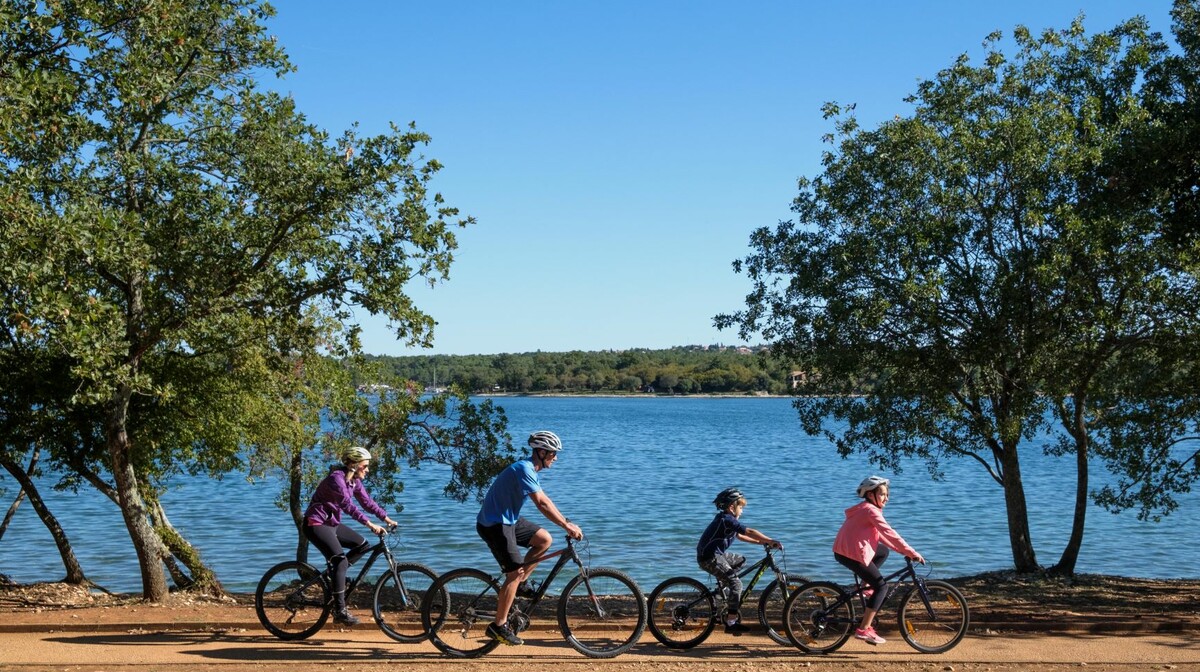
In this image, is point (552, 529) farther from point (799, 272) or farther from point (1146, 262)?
point (1146, 262)

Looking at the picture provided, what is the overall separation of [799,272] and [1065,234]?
375 cm

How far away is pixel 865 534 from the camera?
925 centimetres

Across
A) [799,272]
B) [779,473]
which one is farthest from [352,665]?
[779,473]

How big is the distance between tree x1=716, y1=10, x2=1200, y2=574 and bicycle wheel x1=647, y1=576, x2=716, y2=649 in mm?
5161

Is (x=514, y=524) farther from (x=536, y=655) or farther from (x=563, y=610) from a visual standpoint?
(x=536, y=655)

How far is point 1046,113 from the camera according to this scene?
13953 millimetres

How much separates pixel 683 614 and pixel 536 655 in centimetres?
128

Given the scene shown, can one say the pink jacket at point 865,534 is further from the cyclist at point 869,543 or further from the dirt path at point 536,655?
the dirt path at point 536,655

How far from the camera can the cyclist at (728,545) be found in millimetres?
9281

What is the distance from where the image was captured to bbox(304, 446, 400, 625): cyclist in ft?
30.6

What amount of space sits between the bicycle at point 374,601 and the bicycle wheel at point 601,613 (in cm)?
120

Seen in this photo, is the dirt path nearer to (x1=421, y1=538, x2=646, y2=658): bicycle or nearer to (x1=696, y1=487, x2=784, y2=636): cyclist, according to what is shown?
(x1=421, y1=538, x2=646, y2=658): bicycle

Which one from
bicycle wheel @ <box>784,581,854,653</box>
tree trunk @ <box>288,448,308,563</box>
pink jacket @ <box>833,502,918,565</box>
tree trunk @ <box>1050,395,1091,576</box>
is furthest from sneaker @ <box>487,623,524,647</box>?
tree trunk @ <box>1050,395,1091,576</box>

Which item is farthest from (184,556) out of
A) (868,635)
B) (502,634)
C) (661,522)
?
(661,522)
